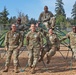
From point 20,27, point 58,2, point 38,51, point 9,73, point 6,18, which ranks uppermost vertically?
point 58,2

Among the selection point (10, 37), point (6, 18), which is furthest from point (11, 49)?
point (6, 18)

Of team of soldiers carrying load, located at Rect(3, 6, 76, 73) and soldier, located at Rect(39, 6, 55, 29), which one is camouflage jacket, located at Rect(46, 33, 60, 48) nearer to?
team of soldiers carrying load, located at Rect(3, 6, 76, 73)

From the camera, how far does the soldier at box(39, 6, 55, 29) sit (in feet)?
48.2

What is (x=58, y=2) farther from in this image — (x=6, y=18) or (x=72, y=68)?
(x=72, y=68)

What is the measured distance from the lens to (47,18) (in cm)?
1484

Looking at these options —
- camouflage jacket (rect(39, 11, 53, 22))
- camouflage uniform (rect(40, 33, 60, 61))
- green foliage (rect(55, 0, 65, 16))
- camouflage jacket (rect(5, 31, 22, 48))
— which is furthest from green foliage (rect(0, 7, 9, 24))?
camouflage jacket (rect(5, 31, 22, 48))

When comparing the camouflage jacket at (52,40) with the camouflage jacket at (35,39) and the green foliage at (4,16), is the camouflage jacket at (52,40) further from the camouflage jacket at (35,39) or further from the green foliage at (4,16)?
the green foliage at (4,16)

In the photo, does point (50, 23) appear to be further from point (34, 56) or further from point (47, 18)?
point (34, 56)

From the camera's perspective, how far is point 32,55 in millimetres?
12422

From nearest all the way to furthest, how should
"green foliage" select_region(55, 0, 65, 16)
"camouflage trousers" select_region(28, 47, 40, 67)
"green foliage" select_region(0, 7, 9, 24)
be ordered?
"camouflage trousers" select_region(28, 47, 40, 67)
"green foliage" select_region(0, 7, 9, 24)
"green foliage" select_region(55, 0, 65, 16)

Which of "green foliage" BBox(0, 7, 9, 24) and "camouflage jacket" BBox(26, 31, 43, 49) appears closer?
"camouflage jacket" BBox(26, 31, 43, 49)

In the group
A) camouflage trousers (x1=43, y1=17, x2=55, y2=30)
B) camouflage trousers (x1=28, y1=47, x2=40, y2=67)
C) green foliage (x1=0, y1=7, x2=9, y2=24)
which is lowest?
camouflage trousers (x1=28, y1=47, x2=40, y2=67)

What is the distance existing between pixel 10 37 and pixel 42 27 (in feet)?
8.95

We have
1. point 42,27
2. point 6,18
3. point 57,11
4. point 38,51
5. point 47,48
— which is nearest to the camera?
point 38,51
